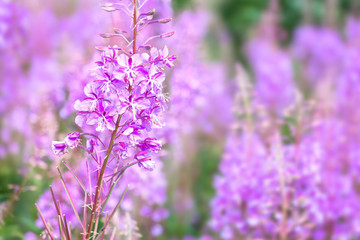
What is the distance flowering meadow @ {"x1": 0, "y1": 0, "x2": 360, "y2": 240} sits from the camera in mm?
1273

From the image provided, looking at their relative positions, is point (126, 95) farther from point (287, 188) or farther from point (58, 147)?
point (287, 188)

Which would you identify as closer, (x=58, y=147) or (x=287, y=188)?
(x=58, y=147)

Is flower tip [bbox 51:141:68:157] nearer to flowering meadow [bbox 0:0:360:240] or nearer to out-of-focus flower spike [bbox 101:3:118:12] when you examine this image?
flowering meadow [bbox 0:0:360:240]

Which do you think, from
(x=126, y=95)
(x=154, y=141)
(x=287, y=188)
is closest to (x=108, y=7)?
(x=126, y=95)

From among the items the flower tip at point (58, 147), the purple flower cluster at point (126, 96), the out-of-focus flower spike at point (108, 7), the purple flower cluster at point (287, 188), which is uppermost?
the out-of-focus flower spike at point (108, 7)

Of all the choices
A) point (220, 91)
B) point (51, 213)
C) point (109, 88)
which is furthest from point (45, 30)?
point (109, 88)

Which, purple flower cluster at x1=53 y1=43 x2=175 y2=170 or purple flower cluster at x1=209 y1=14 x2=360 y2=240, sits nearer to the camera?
purple flower cluster at x1=53 y1=43 x2=175 y2=170

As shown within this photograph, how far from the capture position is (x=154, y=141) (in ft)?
4.21

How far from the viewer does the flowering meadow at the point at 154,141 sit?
1.27 m

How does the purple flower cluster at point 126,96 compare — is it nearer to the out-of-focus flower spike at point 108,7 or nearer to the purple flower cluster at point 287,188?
the out-of-focus flower spike at point 108,7

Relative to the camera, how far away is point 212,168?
14.8 feet

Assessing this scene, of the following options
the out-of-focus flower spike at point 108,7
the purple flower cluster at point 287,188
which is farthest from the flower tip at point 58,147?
the purple flower cluster at point 287,188

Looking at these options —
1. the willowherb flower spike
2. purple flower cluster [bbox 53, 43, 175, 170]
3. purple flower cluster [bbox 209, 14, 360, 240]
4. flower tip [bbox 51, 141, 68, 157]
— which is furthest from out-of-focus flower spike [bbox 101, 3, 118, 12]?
purple flower cluster [bbox 209, 14, 360, 240]

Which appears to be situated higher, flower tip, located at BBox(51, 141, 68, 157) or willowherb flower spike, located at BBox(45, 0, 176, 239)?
willowherb flower spike, located at BBox(45, 0, 176, 239)
